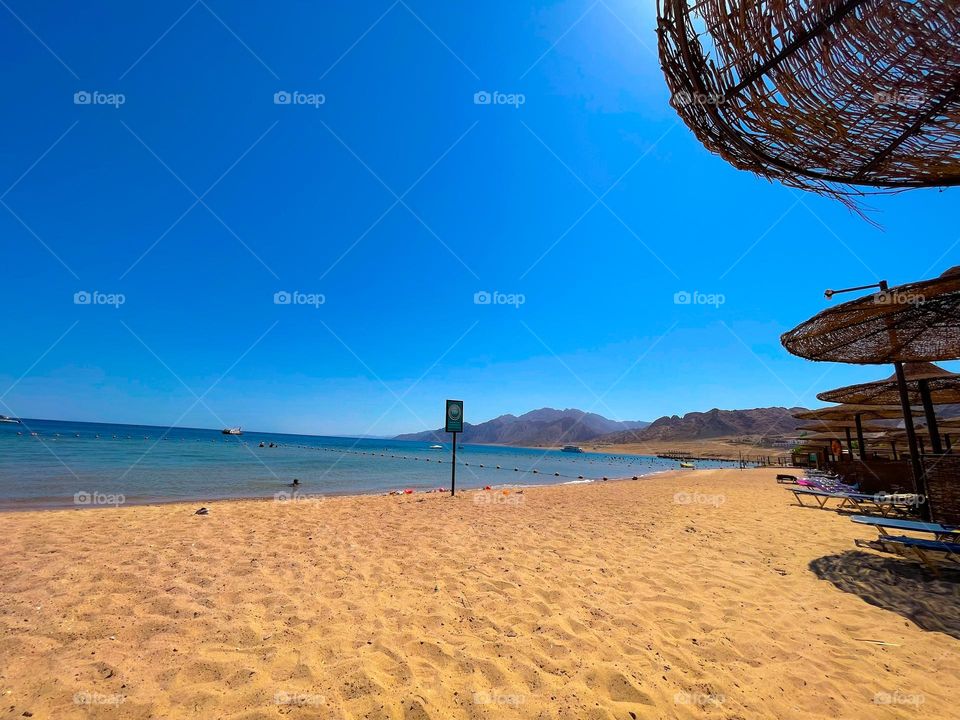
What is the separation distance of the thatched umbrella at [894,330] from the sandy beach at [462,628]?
10.4ft

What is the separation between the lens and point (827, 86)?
2.04 meters

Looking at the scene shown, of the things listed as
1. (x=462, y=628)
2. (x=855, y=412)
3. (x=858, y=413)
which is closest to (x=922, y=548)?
(x=462, y=628)

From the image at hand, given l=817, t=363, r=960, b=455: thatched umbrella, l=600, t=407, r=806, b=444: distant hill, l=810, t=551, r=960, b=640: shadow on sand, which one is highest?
l=600, t=407, r=806, b=444: distant hill

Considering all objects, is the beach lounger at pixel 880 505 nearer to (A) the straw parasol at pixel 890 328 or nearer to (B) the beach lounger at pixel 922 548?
(B) the beach lounger at pixel 922 548

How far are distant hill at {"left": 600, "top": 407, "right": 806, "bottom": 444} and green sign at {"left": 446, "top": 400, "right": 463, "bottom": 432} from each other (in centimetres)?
15684

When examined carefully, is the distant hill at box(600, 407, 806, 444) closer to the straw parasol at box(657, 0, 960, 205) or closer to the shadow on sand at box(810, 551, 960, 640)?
the shadow on sand at box(810, 551, 960, 640)

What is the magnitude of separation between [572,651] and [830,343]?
6520 millimetres

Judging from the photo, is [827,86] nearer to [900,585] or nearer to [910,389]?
[900,585]

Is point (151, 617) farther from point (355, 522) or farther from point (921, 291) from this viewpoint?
point (921, 291)

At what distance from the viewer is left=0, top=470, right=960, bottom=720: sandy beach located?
8.52 ft

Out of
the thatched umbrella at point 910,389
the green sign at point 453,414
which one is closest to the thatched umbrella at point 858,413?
the thatched umbrella at point 910,389

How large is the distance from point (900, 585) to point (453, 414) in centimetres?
1105

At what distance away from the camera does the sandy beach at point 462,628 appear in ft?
8.52

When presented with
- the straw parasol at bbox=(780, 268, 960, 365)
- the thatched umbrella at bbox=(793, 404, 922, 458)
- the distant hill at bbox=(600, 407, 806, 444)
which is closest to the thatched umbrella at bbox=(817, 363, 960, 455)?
the thatched umbrella at bbox=(793, 404, 922, 458)
